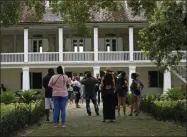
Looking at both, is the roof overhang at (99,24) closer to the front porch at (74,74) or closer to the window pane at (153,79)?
the front porch at (74,74)

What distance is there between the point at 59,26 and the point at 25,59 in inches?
150

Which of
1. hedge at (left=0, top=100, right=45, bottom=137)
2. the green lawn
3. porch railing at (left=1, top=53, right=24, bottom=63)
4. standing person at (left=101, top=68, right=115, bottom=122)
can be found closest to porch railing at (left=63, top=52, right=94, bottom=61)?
porch railing at (left=1, top=53, right=24, bottom=63)

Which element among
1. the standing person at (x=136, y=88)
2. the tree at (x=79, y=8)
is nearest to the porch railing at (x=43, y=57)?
the tree at (x=79, y=8)

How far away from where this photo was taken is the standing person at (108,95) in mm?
12906

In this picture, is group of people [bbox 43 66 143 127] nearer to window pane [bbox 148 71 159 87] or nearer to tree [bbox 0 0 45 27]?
tree [bbox 0 0 45 27]

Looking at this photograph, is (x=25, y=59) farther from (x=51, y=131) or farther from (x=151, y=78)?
(x=51, y=131)

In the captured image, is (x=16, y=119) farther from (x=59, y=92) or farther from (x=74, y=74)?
(x=74, y=74)

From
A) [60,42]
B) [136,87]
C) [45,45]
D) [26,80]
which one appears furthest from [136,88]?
[45,45]

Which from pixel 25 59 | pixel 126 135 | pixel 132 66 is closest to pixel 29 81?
pixel 25 59

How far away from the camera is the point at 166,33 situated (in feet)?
Result: 54.1

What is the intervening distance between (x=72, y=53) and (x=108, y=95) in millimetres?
20320

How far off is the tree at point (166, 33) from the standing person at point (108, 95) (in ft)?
12.7

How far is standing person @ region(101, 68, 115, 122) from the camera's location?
12.9 metres

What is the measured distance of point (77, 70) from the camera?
3488 cm
